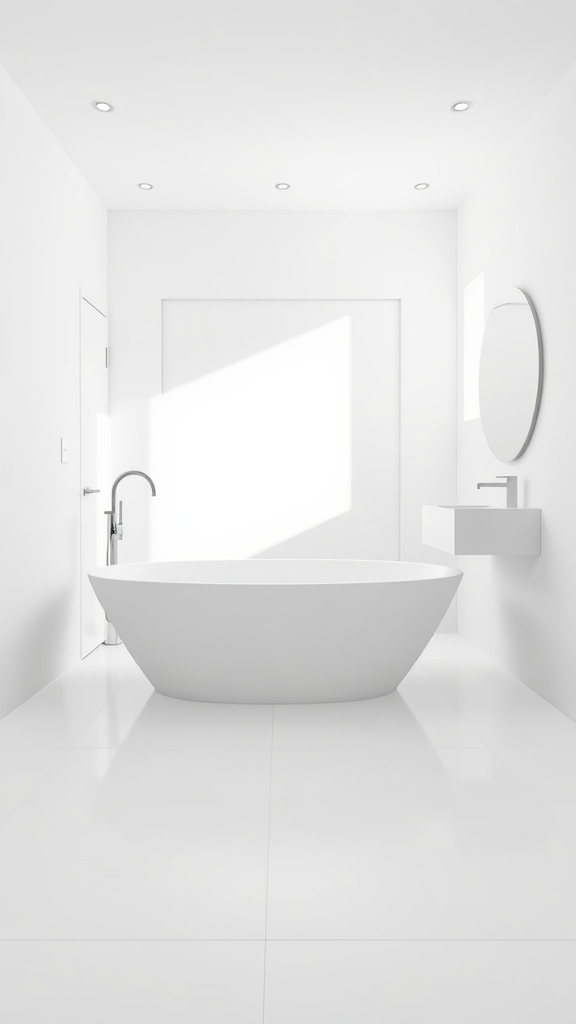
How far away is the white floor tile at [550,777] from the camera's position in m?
2.25

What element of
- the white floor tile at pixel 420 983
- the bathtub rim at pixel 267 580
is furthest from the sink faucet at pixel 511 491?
the white floor tile at pixel 420 983

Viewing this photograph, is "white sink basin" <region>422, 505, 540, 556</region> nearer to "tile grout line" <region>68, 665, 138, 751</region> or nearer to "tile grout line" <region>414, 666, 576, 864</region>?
"tile grout line" <region>414, 666, 576, 864</region>

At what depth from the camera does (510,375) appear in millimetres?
3922

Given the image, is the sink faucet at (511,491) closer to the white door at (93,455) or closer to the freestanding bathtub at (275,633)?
the freestanding bathtub at (275,633)

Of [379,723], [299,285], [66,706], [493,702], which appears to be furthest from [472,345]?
[66,706]

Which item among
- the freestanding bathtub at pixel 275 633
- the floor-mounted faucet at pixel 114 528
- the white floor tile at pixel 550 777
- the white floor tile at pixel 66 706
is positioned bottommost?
the white floor tile at pixel 66 706

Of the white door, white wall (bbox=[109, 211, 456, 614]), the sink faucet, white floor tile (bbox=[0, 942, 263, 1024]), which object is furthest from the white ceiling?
white floor tile (bbox=[0, 942, 263, 1024])

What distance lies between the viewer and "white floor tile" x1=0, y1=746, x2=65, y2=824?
7.76ft

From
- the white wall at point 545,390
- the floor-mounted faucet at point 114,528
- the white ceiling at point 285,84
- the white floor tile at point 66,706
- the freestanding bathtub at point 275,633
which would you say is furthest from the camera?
the floor-mounted faucet at point 114,528

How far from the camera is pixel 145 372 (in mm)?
5000

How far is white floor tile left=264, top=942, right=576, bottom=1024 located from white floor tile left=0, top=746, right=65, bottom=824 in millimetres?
1063

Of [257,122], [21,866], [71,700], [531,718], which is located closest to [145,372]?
[257,122]

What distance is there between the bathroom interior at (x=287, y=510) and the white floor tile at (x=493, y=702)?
0.09 feet

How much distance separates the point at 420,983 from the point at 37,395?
9.41 ft
